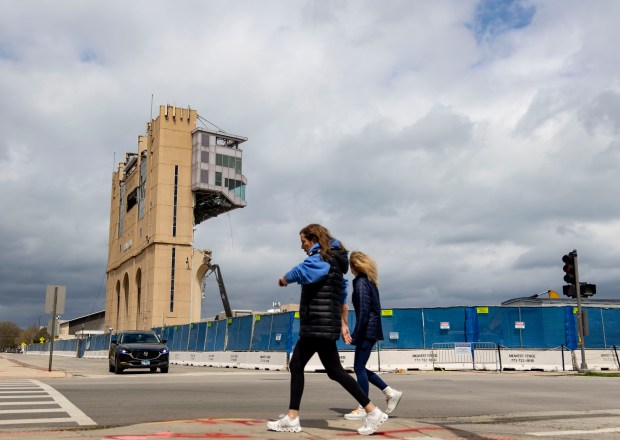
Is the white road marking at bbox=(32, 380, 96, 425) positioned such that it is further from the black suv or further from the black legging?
the black suv

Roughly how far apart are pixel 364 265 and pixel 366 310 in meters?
0.53

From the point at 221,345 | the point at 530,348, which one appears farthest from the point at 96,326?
the point at 530,348

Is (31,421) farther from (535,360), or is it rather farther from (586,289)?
(535,360)

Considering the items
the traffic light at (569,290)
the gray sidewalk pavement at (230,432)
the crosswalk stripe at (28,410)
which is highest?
the traffic light at (569,290)

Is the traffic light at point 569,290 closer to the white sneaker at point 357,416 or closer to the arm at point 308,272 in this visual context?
the white sneaker at point 357,416

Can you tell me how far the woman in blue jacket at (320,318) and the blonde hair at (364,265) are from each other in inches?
52.3

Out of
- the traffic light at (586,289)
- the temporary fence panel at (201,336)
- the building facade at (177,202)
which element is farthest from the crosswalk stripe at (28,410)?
the building facade at (177,202)

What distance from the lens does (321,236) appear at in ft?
22.2

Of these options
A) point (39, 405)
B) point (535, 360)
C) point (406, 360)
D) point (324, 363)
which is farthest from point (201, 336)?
point (324, 363)

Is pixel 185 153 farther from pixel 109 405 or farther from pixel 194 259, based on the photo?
pixel 109 405

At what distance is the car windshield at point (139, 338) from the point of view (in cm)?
2414

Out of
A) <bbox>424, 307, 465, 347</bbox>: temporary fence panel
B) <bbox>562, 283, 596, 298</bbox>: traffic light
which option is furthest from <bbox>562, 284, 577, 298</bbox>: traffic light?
<bbox>424, 307, 465, 347</bbox>: temporary fence panel

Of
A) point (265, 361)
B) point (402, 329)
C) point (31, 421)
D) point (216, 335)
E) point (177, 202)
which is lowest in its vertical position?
point (31, 421)

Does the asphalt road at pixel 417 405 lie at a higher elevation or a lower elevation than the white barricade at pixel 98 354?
lower
